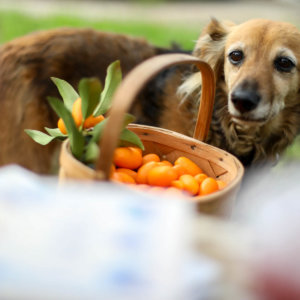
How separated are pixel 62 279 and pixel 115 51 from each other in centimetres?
201

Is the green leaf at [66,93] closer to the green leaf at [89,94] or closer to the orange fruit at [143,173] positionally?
the green leaf at [89,94]

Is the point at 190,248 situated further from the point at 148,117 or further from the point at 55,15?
the point at 55,15

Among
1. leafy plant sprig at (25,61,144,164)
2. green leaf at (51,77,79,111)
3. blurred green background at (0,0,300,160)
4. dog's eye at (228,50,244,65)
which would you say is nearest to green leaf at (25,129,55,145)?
leafy plant sprig at (25,61,144,164)

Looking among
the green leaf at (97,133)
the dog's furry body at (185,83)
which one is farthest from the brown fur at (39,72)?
the green leaf at (97,133)

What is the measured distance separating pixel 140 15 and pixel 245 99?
6.07m

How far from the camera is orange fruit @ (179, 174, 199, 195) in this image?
3.89 ft

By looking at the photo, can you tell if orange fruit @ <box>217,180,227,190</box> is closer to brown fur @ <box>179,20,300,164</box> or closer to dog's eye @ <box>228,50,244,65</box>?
brown fur @ <box>179,20,300,164</box>

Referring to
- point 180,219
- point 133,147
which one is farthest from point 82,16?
point 180,219

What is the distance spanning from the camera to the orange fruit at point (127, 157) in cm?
126

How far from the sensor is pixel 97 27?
5.98 m

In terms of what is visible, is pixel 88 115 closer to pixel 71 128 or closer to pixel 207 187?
pixel 71 128

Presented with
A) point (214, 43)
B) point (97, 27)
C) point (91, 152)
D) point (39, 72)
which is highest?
point (214, 43)

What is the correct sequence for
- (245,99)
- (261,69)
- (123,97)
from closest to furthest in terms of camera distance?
1. (123,97)
2. (245,99)
3. (261,69)

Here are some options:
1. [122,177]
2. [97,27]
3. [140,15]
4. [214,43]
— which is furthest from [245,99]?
[140,15]
